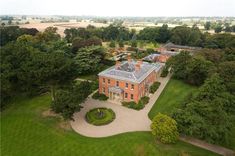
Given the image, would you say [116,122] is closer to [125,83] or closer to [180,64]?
[125,83]

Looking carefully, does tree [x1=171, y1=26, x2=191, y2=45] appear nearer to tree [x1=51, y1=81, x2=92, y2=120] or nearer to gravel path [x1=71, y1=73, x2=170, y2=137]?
gravel path [x1=71, y1=73, x2=170, y2=137]

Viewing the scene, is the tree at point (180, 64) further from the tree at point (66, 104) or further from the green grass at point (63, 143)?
the tree at point (66, 104)

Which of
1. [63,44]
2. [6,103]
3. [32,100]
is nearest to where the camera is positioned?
[6,103]

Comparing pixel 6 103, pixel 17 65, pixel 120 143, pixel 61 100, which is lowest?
pixel 120 143

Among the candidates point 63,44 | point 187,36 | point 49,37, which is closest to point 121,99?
point 63,44

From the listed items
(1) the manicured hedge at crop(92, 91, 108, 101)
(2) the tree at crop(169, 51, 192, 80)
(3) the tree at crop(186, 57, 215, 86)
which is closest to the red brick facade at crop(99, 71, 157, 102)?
(1) the manicured hedge at crop(92, 91, 108, 101)

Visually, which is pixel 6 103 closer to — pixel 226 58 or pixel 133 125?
pixel 133 125

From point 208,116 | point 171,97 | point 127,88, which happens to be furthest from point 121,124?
point 171,97

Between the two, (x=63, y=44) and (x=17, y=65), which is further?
(x=63, y=44)
